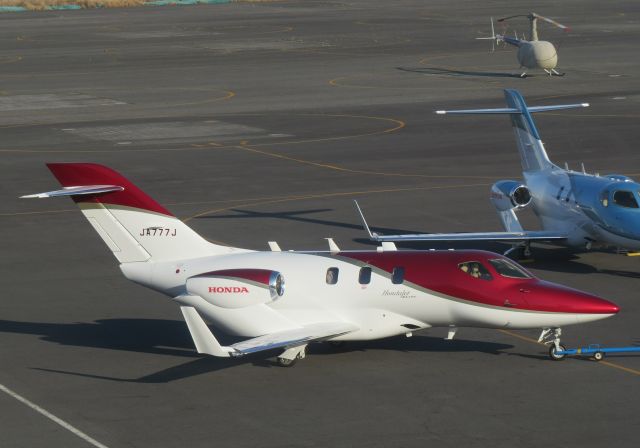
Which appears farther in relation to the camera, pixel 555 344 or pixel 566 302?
pixel 555 344

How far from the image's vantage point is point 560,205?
34.8m

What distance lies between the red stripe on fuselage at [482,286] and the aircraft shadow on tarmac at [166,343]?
1695 mm

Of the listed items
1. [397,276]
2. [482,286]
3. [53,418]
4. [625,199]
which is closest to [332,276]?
[397,276]

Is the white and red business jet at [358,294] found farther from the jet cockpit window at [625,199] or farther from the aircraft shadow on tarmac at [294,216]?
the aircraft shadow on tarmac at [294,216]

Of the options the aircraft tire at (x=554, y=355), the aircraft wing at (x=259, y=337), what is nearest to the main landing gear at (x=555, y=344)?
the aircraft tire at (x=554, y=355)

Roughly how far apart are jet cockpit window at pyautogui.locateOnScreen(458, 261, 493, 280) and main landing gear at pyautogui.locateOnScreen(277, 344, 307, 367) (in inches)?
142

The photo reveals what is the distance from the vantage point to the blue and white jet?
3275cm

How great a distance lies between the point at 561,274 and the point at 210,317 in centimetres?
1159

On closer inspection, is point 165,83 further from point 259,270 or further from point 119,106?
point 259,270

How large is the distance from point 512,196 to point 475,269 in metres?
10.4

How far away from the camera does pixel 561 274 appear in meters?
33.5

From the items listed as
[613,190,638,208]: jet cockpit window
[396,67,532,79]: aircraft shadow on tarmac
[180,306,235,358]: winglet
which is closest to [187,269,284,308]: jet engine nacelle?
[180,306,235,358]: winglet

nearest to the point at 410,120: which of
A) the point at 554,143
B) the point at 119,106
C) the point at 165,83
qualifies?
the point at 554,143

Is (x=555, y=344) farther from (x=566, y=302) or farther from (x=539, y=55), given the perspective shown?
(x=539, y=55)
